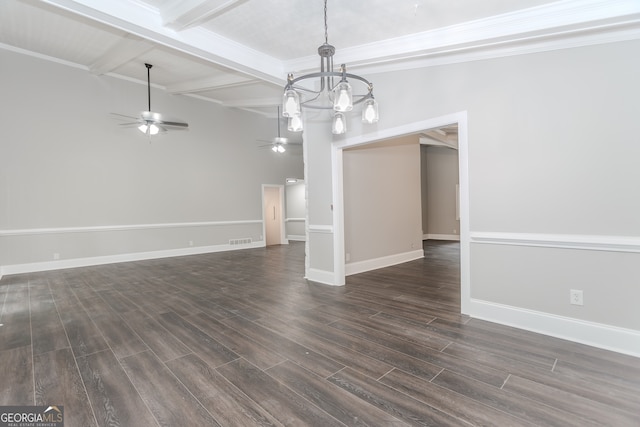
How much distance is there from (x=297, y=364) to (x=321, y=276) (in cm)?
248

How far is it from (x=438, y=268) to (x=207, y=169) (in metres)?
6.49

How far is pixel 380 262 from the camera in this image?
5.73 metres

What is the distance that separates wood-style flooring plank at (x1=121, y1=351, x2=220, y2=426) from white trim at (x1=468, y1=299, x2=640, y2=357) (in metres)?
2.78

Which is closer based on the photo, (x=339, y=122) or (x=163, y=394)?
(x=163, y=394)

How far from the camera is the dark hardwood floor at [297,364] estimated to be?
174 cm

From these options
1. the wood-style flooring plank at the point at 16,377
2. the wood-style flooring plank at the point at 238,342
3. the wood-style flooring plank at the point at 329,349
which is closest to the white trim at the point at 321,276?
the wood-style flooring plank at the point at 329,349

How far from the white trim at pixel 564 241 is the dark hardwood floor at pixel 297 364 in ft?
2.76

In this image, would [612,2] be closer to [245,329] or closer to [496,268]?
[496,268]

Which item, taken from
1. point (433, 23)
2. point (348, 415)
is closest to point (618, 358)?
point (348, 415)

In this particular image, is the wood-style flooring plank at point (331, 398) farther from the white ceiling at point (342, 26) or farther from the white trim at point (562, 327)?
the white ceiling at point (342, 26)

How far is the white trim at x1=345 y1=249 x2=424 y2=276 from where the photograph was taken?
5207 mm

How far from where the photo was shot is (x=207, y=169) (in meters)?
8.28

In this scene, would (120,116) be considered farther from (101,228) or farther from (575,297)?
(575,297)

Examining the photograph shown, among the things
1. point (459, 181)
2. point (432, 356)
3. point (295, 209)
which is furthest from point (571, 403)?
point (295, 209)
